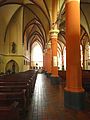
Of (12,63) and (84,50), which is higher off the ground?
(84,50)

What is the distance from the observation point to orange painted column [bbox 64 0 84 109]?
21.7 ft

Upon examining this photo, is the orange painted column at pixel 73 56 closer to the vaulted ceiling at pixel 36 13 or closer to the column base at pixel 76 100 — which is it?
the column base at pixel 76 100

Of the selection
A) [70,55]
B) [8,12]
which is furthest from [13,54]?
[70,55]

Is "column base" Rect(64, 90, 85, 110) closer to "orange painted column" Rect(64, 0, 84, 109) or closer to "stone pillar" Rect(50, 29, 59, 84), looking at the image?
"orange painted column" Rect(64, 0, 84, 109)

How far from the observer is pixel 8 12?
25.0 m

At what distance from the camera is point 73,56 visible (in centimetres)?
679

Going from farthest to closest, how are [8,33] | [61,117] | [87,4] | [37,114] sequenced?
[8,33] → [87,4] → [37,114] → [61,117]

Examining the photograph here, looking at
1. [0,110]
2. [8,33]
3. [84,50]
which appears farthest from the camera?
[84,50]

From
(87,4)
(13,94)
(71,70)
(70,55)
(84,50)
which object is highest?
(87,4)

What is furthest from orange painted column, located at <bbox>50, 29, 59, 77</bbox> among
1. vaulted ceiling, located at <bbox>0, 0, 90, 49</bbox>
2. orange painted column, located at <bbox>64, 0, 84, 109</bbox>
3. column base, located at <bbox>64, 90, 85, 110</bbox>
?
column base, located at <bbox>64, 90, 85, 110</bbox>

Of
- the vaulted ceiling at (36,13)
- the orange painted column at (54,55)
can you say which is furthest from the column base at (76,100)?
the vaulted ceiling at (36,13)

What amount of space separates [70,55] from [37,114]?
2.31m

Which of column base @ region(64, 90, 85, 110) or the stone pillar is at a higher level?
the stone pillar

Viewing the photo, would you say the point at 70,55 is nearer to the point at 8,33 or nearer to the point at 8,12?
the point at 8,12
